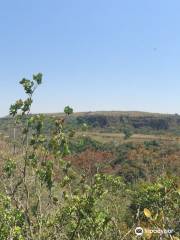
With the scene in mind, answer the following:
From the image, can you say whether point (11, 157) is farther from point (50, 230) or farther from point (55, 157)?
point (50, 230)

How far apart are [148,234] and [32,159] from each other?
5994mm

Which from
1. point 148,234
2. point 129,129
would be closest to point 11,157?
point 148,234

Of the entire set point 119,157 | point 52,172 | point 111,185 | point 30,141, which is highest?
point 30,141

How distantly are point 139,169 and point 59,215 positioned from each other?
6904 cm

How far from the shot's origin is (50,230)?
35.4ft

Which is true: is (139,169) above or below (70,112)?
below

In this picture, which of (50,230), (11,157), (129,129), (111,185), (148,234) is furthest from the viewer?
(129,129)

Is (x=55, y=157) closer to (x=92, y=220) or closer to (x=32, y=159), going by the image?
(x=32, y=159)

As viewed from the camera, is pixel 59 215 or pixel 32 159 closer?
pixel 32 159

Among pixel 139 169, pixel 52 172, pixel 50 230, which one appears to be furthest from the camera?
pixel 139 169

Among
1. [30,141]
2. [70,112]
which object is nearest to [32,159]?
[30,141]

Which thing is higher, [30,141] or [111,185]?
[30,141]

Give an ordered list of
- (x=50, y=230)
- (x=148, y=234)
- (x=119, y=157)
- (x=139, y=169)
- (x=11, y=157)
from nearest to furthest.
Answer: (x=148, y=234)
(x=11, y=157)
(x=50, y=230)
(x=139, y=169)
(x=119, y=157)

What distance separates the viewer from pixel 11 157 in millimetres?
10047
